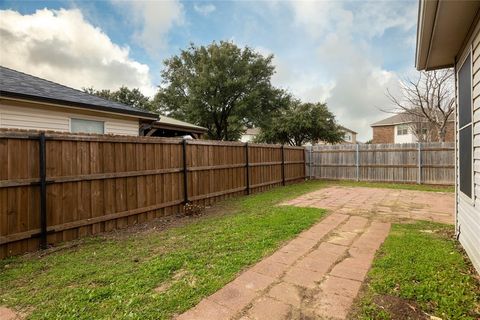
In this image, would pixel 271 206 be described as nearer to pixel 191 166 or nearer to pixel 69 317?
pixel 191 166

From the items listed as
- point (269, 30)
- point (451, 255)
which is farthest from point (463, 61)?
point (269, 30)

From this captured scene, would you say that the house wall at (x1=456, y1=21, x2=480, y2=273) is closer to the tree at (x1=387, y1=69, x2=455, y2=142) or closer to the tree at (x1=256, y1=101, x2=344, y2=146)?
the tree at (x1=387, y1=69, x2=455, y2=142)

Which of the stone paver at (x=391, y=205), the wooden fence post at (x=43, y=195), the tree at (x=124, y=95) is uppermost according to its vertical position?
the tree at (x=124, y=95)

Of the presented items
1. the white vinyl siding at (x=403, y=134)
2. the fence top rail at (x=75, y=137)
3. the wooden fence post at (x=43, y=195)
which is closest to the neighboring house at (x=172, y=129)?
the fence top rail at (x=75, y=137)

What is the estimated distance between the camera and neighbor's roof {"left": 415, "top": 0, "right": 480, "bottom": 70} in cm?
253

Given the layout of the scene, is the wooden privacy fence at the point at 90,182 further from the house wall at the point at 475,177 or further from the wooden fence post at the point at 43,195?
the house wall at the point at 475,177

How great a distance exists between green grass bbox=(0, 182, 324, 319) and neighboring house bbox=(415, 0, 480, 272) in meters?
2.21

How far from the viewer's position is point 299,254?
341cm

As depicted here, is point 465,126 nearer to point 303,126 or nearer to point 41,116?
point 41,116

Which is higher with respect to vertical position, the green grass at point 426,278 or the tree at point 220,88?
the tree at point 220,88

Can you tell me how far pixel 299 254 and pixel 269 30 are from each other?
9.37 metres

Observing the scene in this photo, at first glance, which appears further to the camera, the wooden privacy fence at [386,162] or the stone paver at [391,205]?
the wooden privacy fence at [386,162]

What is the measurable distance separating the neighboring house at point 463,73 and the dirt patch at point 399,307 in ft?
3.89

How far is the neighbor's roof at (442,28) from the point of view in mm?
2533
